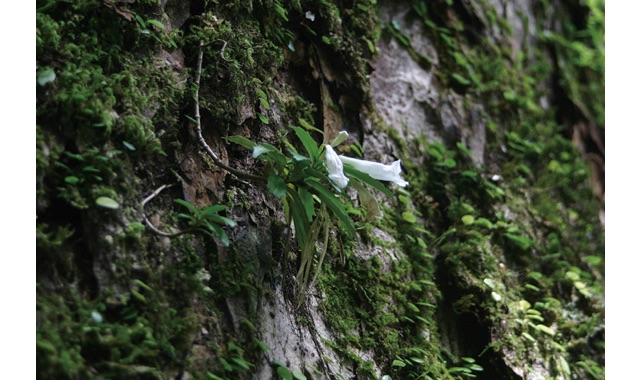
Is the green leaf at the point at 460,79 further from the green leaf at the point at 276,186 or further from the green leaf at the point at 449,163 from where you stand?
the green leaf at the point at 276,186

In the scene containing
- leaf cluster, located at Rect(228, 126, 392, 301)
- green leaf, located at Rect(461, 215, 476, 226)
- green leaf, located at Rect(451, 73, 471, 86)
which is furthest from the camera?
green leaf, located at Rect(451, 73, 471, 86)

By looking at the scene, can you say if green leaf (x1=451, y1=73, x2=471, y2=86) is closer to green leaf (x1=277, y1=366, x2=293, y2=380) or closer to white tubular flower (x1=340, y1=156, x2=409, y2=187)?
white tubular flower (x1=340, y1=156, x2=409, y2=187)

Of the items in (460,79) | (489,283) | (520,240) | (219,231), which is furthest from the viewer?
(460,79)

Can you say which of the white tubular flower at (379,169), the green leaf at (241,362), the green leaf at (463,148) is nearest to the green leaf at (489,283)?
the green leaf at (463,148)

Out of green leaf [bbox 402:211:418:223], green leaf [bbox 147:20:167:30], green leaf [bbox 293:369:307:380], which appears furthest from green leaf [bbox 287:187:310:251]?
green leaf [bbox 402:211:418:223]

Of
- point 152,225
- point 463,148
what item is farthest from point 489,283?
point 152,225

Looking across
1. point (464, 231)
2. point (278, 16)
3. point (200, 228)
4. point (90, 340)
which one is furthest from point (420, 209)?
point (90, 340)

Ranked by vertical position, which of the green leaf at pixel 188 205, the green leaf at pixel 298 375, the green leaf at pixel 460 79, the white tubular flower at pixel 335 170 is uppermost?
the green leaf at pixel 460 79

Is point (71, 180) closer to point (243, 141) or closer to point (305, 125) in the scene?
point (243, 141)
